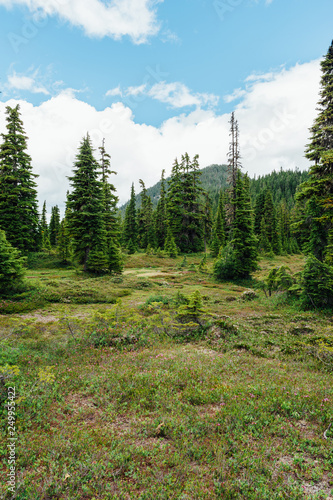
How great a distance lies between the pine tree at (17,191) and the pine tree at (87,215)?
23.3ft

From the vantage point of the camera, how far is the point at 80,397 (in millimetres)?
5691

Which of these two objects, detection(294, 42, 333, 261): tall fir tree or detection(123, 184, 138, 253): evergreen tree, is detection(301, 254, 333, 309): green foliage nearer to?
detection(294, 42, 333, 261): tall fir tree

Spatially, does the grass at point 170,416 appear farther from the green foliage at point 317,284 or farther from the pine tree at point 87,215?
the pine tree at point 87,215

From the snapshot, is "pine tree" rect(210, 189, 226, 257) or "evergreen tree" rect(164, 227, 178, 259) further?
"evergreen tree" rect(164, 227, 178, 259)

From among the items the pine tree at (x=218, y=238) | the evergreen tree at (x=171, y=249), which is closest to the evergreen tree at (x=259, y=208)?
the pine tree at (x=218, y=238)

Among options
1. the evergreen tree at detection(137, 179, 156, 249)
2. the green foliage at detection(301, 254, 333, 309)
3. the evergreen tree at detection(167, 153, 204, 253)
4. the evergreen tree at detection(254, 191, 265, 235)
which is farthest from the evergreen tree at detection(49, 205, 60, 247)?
the green foliage at detection(301, 254, 333, 309)

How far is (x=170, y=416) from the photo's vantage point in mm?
4859

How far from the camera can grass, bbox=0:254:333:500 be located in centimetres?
339

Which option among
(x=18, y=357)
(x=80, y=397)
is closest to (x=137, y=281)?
(x=18, y=357)

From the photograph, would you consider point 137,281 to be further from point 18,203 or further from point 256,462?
point 256,462

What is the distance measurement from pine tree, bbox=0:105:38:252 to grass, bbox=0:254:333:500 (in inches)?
955

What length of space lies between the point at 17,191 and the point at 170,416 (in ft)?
109

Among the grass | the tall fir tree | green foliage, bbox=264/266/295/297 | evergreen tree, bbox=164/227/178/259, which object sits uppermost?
the tall fir tree

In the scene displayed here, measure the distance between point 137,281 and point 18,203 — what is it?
63.1 ft
